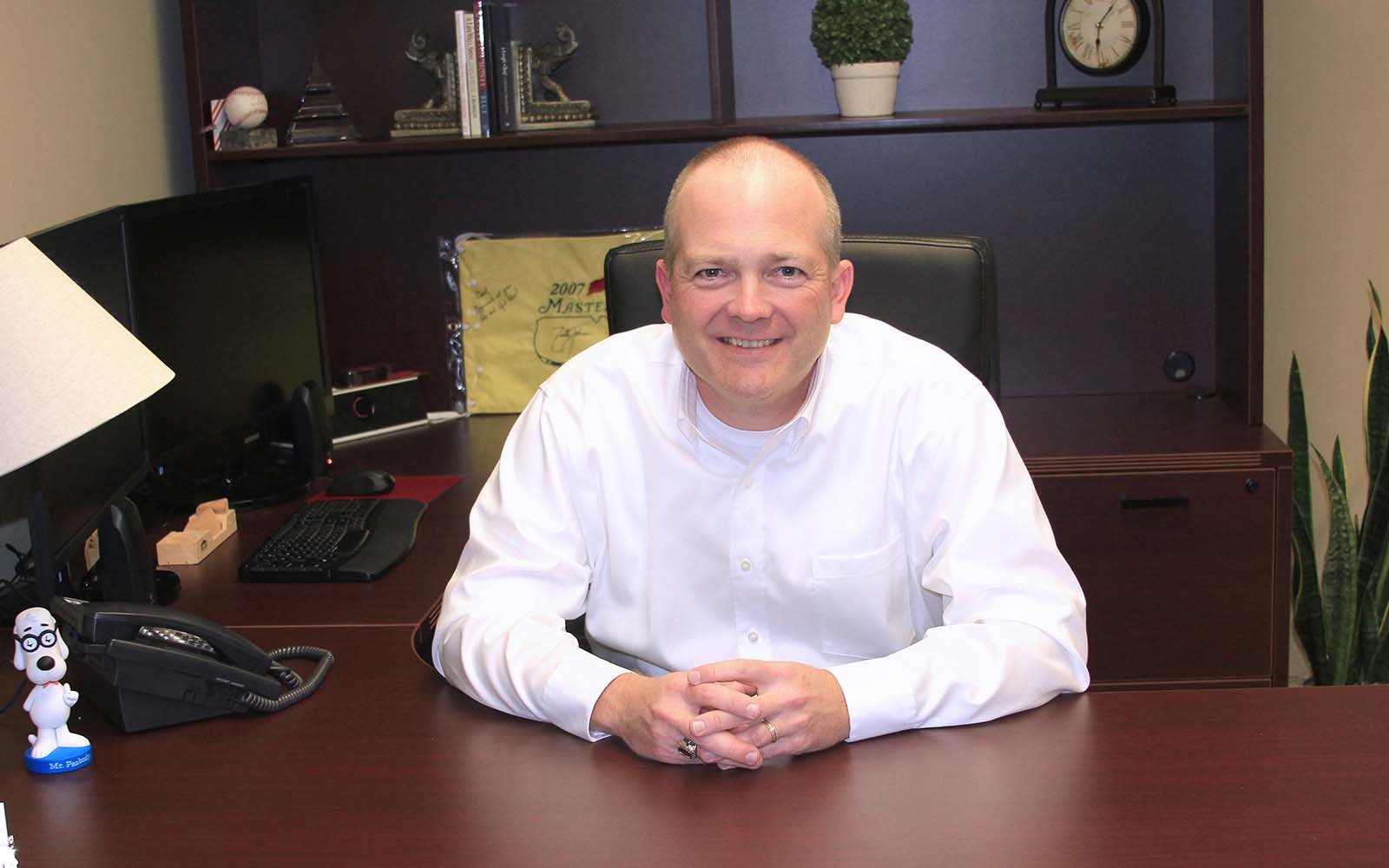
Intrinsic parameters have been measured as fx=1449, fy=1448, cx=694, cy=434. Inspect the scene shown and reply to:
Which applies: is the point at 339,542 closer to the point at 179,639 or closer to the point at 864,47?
the point at 179,639

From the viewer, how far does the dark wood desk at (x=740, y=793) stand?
45.2 inches

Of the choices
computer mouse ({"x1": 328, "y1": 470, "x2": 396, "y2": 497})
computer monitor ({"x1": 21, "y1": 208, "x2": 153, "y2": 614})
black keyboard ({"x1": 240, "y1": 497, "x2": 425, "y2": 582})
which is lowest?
black keyboard ({"x1": 240, "y1": 497, "x2": 425, "y2": 582})

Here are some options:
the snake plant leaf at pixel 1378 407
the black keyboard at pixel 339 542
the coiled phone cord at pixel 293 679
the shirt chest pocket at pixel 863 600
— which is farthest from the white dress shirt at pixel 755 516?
the snake plant leaf at pixel 1378 407

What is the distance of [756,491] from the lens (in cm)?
177

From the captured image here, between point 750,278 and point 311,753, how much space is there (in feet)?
2.33

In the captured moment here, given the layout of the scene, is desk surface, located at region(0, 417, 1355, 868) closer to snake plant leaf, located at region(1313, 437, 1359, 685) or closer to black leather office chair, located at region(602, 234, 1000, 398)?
black leather office chair, located at region(602, 234, 1000, 398)

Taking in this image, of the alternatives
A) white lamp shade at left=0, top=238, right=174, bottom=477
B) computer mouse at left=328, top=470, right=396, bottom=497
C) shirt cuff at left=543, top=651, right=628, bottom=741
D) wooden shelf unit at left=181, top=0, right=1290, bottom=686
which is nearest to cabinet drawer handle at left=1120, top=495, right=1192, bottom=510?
wooden shelf unit at left=181, top=0, right=1290, bottom=686

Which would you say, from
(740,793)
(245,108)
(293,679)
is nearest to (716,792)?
(740,793)

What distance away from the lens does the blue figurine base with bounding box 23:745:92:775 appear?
1348 millimetres

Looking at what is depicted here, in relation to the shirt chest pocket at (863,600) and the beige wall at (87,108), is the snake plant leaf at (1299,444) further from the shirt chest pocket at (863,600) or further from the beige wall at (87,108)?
the beige wall at (87,108)

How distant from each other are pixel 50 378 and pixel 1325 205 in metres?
2.32

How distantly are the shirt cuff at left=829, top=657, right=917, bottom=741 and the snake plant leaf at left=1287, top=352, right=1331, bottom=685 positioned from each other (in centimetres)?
150

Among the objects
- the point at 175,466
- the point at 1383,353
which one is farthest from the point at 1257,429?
the point at 175,466

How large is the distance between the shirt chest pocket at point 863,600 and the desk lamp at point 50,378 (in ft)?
2.74
